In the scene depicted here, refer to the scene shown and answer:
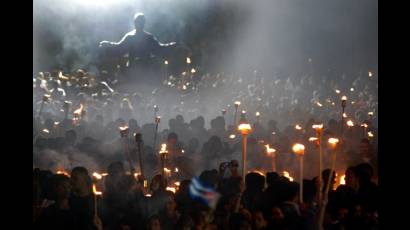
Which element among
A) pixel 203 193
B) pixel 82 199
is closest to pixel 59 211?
pixel 82 199

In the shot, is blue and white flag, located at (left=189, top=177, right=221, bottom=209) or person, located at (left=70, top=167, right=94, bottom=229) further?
blue and white flag, located at (left=189, top=177, right=221, bottom=209)

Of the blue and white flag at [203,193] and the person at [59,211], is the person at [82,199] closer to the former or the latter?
the person at [59,211]

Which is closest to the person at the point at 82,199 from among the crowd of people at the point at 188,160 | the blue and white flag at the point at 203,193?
the crowd of people at the point at 188,160

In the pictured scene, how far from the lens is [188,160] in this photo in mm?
8336

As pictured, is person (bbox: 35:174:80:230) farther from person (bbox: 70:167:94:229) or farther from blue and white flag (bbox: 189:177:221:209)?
blue and white flag (bbox: 189:177:221:209)

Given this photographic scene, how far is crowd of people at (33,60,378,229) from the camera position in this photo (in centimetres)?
541

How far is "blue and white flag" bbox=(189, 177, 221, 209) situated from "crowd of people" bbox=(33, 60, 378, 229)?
8 cm

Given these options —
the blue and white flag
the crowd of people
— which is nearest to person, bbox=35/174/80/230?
the crowd of people

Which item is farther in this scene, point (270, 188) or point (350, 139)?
point (350, 139)

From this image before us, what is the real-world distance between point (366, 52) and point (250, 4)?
16.8ft

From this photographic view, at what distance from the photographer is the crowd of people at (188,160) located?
213 inches

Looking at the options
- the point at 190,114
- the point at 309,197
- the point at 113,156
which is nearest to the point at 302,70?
the point at 190,114

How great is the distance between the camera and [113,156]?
30.3 feet
